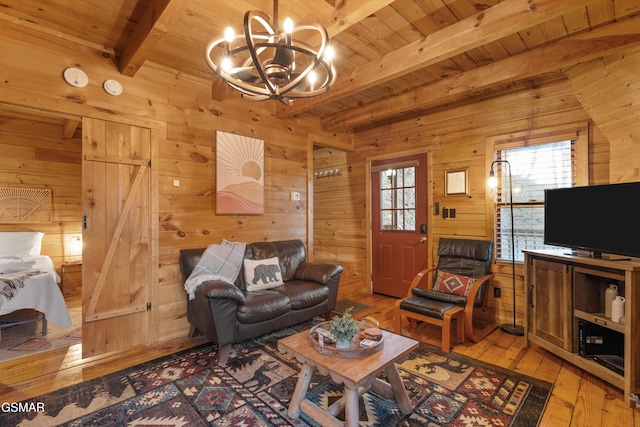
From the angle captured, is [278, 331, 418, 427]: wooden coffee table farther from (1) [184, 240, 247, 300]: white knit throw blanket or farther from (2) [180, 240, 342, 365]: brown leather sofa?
(1) [184, 240, 247, 300]: white knit throw blanket

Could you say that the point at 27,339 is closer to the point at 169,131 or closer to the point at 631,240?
the point at 169,131

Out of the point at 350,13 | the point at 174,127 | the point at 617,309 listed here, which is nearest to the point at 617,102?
the point at 617,309

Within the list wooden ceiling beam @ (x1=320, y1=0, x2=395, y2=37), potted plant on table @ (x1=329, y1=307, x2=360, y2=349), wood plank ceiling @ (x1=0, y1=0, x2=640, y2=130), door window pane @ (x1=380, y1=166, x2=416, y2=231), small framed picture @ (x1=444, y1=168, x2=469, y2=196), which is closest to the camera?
potted plant on table @ (x1=329, y1=307, x2=360, y2=349)

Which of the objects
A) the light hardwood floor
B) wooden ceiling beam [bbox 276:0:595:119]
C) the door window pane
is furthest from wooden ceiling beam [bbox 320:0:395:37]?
the light hardwood floor

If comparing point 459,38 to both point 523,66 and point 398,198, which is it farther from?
point 398,198

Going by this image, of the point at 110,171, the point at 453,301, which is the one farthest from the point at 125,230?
the point at 453,301

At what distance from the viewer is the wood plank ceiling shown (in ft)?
6.64

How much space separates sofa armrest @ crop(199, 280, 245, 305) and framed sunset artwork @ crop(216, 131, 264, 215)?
108cm

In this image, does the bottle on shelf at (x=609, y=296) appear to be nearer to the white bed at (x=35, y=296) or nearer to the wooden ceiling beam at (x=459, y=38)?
the wooden ceiling beam at (x=459, y=38)

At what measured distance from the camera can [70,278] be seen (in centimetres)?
458

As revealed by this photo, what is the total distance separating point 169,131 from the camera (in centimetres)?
303

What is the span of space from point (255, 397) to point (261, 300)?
31.1 inches

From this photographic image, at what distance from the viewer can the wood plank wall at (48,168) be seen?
4.32 meters

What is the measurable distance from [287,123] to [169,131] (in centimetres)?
155
